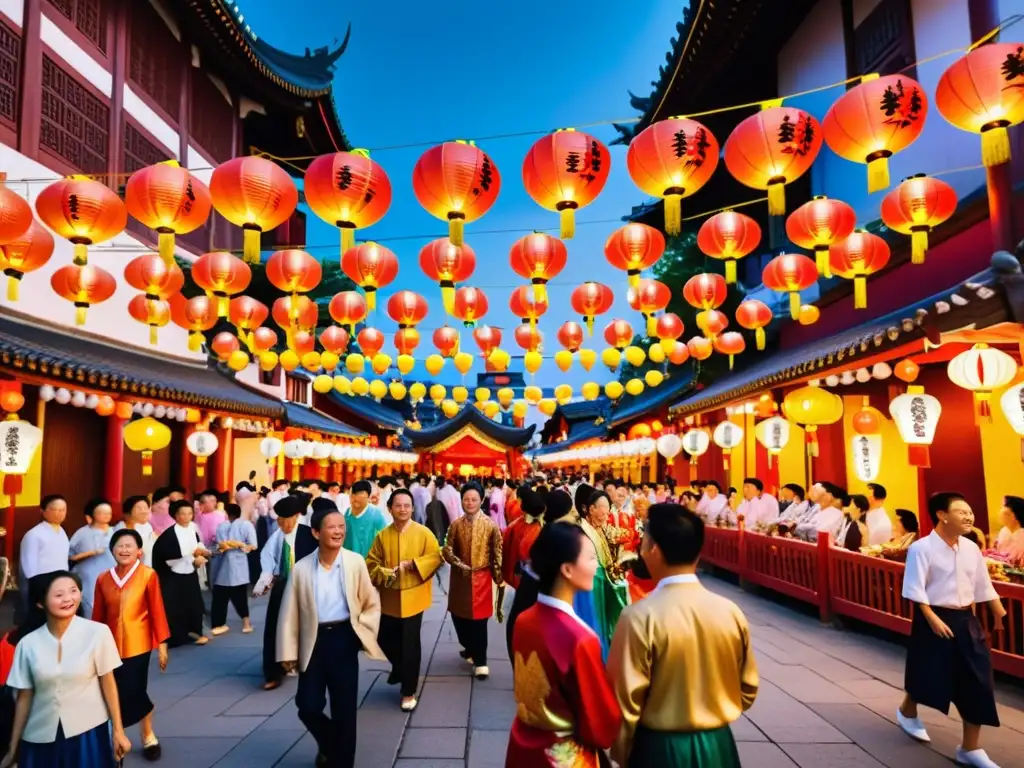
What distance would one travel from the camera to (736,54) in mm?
14516

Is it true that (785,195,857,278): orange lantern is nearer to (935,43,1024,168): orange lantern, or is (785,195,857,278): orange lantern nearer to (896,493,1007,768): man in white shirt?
(935,43,1024,168): orange lantern

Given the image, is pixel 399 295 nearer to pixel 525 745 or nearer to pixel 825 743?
pixel 825 743

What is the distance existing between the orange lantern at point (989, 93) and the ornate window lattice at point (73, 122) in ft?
44.6

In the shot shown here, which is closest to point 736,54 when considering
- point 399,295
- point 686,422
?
point 399,295

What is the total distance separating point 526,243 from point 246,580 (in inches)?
226

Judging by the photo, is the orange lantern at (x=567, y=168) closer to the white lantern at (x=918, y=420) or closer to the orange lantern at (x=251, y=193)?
the orange lantern at (x=251, y=193)

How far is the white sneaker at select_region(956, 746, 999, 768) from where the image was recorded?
430cm

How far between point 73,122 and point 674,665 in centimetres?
1473

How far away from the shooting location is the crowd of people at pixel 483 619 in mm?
2547

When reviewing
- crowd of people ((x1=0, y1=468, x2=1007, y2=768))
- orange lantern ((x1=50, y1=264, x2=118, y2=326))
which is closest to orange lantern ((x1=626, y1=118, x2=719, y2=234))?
crowd of people ((x1=0, y1=468, x2=1007, y2=768))

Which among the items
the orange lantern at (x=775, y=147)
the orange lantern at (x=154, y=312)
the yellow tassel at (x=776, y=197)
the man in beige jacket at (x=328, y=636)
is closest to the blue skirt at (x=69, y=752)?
the man in beige jacket at (x=328, y=636)

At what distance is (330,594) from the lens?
4.31m

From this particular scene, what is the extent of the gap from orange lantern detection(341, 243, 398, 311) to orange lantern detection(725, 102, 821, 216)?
17.0 feet

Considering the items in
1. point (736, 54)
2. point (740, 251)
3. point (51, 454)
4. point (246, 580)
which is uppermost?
point (736, 54)
